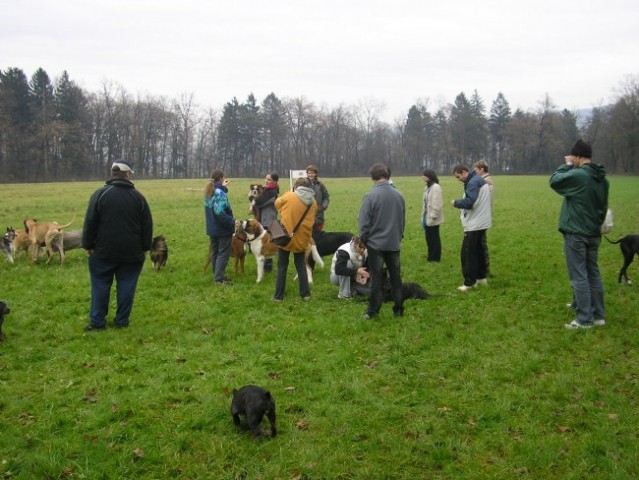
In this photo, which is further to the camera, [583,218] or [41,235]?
[41,235]

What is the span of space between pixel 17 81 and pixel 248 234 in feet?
208

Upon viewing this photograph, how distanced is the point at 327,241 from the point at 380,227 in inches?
122

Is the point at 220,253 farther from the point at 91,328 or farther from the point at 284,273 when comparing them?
the point at 91,328

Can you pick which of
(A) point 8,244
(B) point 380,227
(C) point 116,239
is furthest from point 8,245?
(B) point 380,227

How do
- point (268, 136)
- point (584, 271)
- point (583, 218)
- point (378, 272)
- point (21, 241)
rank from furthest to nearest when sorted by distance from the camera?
point (268, 136), point (21, 241), point (378, 272), point (584, 271), point (583, 218)

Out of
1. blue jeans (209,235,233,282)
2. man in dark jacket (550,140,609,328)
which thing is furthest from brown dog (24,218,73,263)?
man in dark jacket (550,140,609,328)

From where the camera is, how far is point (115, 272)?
684 cm

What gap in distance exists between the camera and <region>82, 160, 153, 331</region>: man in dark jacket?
21.4ft

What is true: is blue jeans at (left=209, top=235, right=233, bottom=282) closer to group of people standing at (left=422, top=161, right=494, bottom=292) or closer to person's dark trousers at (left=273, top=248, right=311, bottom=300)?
person's dark trousers at (left=273, top=248, right=311, bottom=300)

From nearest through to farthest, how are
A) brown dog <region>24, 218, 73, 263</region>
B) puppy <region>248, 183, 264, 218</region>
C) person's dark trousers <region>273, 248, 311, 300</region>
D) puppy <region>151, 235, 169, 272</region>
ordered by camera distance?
person's dark trousers <region>273, 248, 311, 300</region>, puppy <region>248, 183, 264, 218</region>, puppy <region>151, 235, 169, 272</region>, brown dog <region>24, 218, 73, 263</region>

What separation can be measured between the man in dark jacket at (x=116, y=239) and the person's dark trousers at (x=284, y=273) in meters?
2.10

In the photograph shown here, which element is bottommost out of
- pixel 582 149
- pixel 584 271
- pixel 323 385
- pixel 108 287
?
pixel 323 385

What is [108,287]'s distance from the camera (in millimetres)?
6820

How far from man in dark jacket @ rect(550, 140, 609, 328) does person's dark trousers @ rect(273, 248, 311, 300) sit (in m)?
3.84
